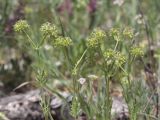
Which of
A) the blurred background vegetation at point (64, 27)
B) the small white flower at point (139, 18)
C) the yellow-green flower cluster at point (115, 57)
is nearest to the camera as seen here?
the yellow-green flower cluster at point (115, 57)

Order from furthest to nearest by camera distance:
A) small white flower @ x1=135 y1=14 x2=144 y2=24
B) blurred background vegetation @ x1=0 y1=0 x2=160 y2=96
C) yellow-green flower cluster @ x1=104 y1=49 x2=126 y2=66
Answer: blurred background vegetation @ x1=0 y1=0 x2=160 y2=96
small white flower @ x1=135 y1=14 x2=144 y2=24
yellow-green flower cluster @ x1=104 y1=49 x2=126 y2=66

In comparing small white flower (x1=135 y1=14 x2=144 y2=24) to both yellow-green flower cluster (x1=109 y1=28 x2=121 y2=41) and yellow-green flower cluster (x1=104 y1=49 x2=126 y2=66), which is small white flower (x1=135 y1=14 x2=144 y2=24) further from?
yellow-green flower cluster (x1=104 y1=49 x2=126 y2=66)

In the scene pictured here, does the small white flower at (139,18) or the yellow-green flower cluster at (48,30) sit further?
the small white flower at (139,18)

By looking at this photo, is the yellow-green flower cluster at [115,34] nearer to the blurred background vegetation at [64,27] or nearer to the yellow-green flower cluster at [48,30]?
the yellow-green flower cluster at [48,30]

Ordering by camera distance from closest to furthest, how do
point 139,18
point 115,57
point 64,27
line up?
1. point 115,57
2. point 139,18
3. point 64,27

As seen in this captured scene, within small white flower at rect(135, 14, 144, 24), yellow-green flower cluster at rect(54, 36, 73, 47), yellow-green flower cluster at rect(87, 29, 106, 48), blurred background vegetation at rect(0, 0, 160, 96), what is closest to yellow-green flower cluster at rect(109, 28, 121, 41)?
yellow-green flower cluster at rect(87, 29, 106, 48)

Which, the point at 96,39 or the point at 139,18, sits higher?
the point at 139,18

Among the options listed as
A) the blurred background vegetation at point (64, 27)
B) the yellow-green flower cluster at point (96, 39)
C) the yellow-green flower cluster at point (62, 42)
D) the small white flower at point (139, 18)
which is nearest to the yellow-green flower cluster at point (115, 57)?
the yellow-green flower cluster at point (96, 39)

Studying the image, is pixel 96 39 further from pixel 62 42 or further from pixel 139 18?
pixel 139 18

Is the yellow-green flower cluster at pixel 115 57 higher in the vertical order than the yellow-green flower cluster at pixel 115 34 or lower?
lower

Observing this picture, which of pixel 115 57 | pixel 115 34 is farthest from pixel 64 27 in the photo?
pixel 115 57

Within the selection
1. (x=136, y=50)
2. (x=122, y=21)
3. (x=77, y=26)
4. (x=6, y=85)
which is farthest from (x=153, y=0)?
(x=136, y=50)
